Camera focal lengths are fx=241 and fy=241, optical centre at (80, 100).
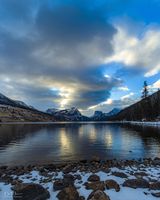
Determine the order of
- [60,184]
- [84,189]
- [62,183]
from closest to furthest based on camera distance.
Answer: [84,189] < [60,184] < [62,183]

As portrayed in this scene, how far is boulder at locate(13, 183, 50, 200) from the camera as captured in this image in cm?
1509

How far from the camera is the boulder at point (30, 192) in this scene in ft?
49.5

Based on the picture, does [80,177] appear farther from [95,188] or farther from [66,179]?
[95,188]

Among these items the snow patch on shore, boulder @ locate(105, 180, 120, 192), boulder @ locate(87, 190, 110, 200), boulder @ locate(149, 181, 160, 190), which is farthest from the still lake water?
boulder @ locate(87, 190, 110, 200)

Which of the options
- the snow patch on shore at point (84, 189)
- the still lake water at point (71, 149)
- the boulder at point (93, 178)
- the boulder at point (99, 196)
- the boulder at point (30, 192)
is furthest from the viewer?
the still lake water at point (71, 149)

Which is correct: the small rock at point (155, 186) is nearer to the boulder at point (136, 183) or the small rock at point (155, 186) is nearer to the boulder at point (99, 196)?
the boulder at point (136, 183)

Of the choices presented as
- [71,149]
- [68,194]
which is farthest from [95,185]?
[71,149]

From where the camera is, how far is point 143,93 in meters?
183

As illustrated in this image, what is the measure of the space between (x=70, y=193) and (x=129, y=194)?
12.6 ft

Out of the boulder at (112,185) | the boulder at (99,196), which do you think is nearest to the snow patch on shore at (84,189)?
the boulder at (112,185)

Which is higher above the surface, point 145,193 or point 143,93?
point 143,93

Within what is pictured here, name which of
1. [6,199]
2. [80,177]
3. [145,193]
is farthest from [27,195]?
[145,193]

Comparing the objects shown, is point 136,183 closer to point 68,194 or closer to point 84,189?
point 84,189

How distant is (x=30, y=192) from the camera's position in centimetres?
1557
